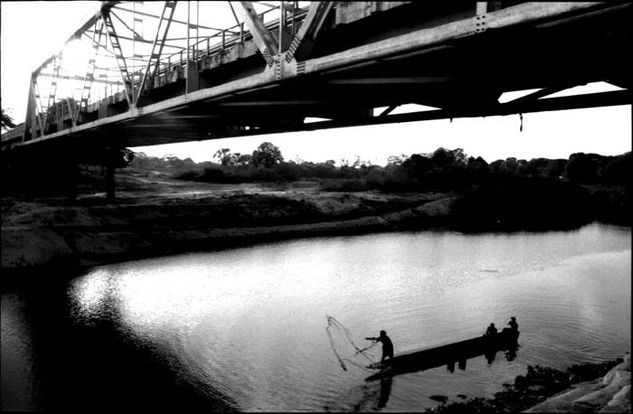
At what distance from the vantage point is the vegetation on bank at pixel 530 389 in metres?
13.9

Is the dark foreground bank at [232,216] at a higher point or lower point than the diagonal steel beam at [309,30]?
lower

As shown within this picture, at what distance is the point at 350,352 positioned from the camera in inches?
746

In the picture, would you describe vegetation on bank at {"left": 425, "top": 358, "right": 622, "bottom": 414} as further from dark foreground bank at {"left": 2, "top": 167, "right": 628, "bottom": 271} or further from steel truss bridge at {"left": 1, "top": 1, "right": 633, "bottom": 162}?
dark foreground bank at {"left": 2, "top": 167, "right": 628, "bottom": 271}

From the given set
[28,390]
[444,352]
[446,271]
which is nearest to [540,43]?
[444,352]

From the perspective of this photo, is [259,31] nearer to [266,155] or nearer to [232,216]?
[232,216]

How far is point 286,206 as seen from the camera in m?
57.3

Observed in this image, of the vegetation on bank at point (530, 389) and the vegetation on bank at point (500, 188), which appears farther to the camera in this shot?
the vegetation on bank at point (500, 188)

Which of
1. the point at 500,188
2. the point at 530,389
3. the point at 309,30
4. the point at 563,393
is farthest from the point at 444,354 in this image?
the point at 500,188

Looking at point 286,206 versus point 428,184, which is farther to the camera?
point 428,184

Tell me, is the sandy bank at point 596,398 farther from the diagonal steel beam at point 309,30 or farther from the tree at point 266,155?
the tree at point 266,155

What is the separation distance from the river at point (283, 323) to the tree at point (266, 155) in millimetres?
86108

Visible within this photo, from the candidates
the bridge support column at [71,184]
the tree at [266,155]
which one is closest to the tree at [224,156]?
the tree at [266,155]

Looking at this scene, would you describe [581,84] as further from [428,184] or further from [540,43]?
[428,184]

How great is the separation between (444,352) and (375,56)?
1175cm
